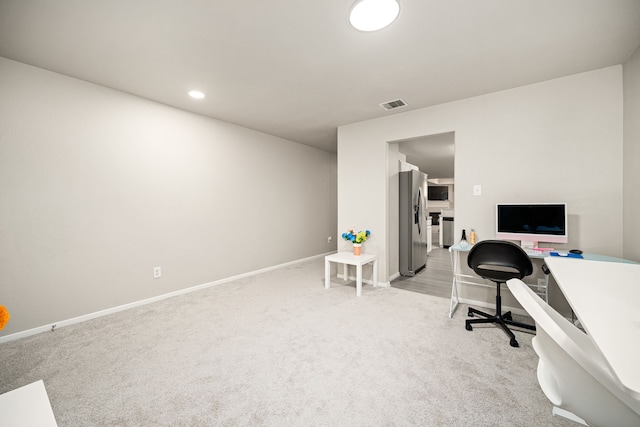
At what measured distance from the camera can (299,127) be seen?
4.29m

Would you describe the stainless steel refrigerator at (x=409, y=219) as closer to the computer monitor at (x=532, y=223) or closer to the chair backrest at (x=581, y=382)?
the computer monitor at (x=532, y=223)

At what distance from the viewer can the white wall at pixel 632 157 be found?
7.04ft

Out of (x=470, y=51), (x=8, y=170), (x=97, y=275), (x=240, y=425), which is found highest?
(x=470, y=51)

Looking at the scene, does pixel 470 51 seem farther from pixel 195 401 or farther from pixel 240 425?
pixel 195 401

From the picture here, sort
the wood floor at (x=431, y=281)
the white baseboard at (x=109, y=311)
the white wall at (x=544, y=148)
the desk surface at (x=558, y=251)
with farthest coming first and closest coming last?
the wood floor at (x=431, y=281)
the white wall at (x=544, y=148)
the white baseboard at (x=109, y=311)
the desk surface at (x=558, y=251)

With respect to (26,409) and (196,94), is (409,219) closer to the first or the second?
(196,94)

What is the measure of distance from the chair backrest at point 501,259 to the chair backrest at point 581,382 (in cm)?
144

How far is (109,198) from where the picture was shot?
287 centimetres

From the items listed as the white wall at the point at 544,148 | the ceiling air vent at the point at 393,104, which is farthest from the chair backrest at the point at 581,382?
the ceiling air vent at the point at 393,104

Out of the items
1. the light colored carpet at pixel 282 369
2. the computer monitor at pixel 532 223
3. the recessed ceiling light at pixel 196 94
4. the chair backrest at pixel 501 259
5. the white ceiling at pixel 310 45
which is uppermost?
the recessed ceiling light at pixel 196 94

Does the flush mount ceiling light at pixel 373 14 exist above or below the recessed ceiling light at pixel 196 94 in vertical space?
below

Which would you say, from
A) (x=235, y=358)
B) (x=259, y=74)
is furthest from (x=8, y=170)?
(x=235, y=358)

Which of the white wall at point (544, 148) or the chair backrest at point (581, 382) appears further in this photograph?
the white wall at point (544, 148)

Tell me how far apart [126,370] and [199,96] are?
9.27 feet
